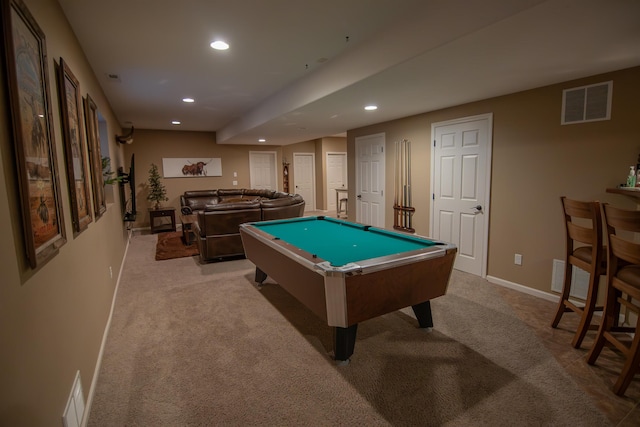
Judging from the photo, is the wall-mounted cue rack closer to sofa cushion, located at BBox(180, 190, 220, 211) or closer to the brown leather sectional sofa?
the brown leather sectional sofa

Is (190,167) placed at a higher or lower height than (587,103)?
lower

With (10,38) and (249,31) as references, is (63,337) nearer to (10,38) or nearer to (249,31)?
(10,38)

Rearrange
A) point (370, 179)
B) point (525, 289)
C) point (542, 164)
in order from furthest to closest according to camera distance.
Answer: point (370, 179), point (525, 289), point (542, 164)

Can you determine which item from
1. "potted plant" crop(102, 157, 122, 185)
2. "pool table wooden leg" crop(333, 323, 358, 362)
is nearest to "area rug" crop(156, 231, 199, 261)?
"potted plant" crop(102, 157, 122, 185)

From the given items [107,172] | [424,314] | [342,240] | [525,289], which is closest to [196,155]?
[107,172]

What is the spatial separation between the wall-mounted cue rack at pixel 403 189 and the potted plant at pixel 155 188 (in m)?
5.73

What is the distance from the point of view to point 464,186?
4219 mm

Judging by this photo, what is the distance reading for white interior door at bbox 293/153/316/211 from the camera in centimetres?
1012

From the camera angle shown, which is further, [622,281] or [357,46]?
[357,46]

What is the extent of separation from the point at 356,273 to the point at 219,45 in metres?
2.39

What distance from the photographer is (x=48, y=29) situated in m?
1.87

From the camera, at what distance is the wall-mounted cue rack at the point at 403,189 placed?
5.07 m

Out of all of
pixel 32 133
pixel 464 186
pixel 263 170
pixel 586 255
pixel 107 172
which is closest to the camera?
pixel 32 133

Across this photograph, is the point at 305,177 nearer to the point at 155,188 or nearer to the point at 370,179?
the point at 155,188
